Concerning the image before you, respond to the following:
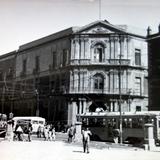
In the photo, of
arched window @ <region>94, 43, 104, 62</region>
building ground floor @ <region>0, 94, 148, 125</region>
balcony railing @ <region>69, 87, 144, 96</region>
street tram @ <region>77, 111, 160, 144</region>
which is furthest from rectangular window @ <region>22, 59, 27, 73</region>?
street tram @ <region>77, 111, 160, 144</region>

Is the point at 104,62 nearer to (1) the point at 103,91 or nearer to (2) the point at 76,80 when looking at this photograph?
(1) the point at 103,91

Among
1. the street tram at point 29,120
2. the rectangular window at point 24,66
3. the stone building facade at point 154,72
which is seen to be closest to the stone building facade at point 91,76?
the rectangular window at point 24,66

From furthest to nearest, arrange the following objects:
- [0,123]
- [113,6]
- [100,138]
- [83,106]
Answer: [83,106]
[0,123]
[100,138]
[113,6]

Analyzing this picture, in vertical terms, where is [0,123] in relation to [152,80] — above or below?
below

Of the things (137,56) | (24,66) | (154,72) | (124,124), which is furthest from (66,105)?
(124,124)

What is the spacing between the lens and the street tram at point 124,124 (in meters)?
10.5

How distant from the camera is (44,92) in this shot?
734 inches

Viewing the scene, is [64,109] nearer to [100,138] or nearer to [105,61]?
[105,61]

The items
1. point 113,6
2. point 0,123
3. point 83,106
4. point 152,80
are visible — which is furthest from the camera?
point 83,106

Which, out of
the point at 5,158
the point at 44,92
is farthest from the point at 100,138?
the point at 44,92

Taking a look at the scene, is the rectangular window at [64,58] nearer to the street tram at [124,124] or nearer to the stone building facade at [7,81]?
the stone building facade at [7,81]

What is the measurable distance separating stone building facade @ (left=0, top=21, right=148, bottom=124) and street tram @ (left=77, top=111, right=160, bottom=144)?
4508 mm

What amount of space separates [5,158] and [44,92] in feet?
40.9

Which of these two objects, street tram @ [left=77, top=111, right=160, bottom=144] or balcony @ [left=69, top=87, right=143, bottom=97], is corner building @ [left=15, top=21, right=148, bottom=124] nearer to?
balcony @ [left=69, top=87, right=143, bottom=97]
